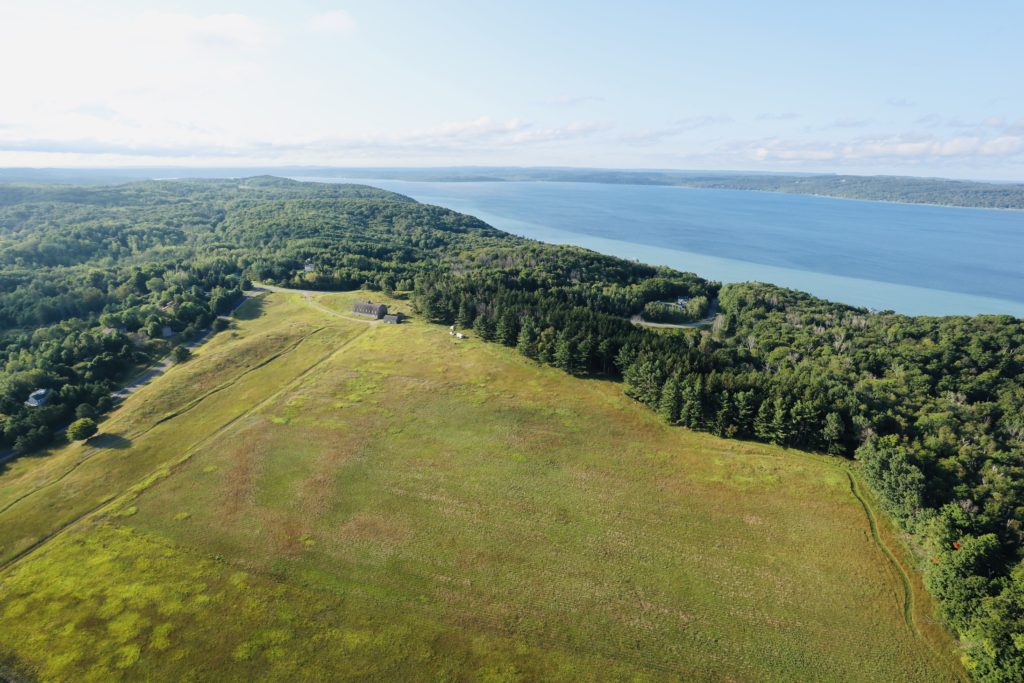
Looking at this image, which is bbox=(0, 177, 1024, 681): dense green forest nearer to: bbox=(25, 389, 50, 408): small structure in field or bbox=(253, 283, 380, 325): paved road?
bbox=(25, 389, 50, 408): small structure in field

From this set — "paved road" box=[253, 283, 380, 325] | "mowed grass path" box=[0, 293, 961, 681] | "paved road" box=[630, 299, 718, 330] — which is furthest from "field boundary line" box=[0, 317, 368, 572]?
"paved road" box=[630, 299, 718, 330]

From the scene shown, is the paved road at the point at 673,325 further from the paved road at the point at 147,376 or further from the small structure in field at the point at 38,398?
the small structure in field at the point at 38,398

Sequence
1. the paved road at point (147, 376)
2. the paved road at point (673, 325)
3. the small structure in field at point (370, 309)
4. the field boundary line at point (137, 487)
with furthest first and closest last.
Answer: the paved road at point (673, 325), the small structure in field at point (370, 309), the paved road at point (147, 376), the field boundary line at point (137, 487)

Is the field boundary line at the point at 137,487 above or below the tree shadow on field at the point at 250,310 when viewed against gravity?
below

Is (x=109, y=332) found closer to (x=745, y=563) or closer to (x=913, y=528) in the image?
(x=745, y=563)

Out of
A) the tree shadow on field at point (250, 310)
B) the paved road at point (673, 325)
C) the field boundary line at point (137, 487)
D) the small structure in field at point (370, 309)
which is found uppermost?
the small structure in field at point (370, 309)

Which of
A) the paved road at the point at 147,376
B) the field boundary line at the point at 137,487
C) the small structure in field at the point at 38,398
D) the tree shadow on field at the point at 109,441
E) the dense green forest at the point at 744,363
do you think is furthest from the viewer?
the paved road at the point at 147,376

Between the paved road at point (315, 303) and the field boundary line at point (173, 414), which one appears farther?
the paved road at point (315, 303)

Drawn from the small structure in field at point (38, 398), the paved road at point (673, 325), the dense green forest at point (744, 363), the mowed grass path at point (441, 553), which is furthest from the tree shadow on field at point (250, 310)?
the paved road at point (673, 325)

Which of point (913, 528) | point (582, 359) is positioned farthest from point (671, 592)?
point (582, 359)
